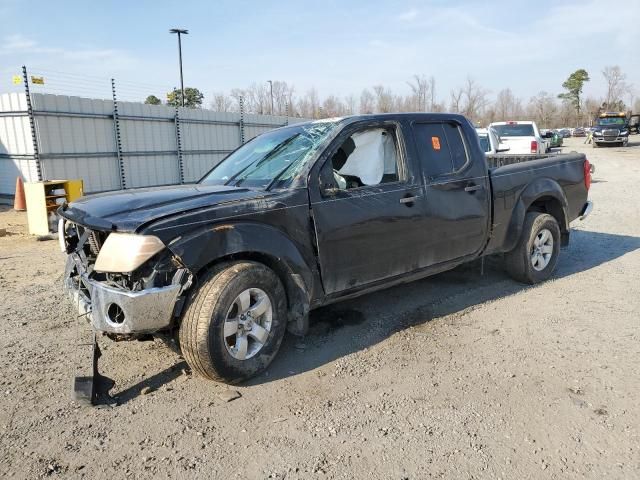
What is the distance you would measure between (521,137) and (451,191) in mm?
13073

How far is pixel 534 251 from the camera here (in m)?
5.67

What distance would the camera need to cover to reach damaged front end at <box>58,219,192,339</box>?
3064 mm

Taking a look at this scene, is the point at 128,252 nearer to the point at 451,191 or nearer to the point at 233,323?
the point at 233,323

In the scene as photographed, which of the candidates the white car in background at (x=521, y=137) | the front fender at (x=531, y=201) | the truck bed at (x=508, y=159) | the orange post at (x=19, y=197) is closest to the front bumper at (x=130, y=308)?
the front fender at (x=531, y=201)

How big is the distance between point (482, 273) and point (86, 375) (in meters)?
4.39

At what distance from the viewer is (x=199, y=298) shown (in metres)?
3.24

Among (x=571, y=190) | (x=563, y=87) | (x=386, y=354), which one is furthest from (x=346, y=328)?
(x=563, y=87)

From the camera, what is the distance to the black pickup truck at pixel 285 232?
3172 millimetres

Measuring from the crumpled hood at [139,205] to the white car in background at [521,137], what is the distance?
44.4 ft

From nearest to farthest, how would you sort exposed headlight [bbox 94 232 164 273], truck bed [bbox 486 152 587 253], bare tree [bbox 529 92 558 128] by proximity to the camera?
1. exposed headlight [bbox 94 232 164 273]
2. truck bed [bbox 486 152 587 253]
3. bare tree [bbox 529 92 558 128]

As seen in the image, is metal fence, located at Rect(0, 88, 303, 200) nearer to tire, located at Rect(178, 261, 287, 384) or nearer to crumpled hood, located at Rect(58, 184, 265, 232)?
crumpled hood, located at Rect(58, 184, 265, 232)

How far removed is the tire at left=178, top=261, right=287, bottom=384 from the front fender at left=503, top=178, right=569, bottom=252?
9.94ft

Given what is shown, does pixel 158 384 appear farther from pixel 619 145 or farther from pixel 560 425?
pixel 619 145

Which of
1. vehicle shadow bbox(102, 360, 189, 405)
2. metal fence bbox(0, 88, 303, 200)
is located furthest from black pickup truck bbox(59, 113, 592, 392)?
metal fence bbox(0, 88, 303, 200)
